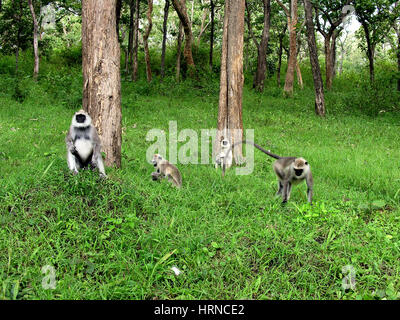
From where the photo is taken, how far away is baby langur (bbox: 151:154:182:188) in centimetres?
679

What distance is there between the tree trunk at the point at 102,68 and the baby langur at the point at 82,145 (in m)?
1.01

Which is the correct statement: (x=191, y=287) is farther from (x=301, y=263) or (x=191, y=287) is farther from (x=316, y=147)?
(x=316, y=147)

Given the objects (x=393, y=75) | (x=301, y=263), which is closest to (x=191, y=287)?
(x=301, y=263)

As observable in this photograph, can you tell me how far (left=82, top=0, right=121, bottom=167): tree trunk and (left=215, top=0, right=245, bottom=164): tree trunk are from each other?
289 cm

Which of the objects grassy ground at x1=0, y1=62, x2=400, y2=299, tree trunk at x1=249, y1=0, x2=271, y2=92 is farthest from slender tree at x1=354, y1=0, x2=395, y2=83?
grassy ground at x1=0, y1=62, x2=400, y2=299

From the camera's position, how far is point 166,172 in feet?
23.0

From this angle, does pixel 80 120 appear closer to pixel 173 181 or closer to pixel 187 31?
pixel 173 181

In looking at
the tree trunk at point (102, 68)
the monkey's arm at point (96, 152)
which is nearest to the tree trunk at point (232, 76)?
the tree trunk at point (102, 68)

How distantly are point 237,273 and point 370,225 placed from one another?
213cm

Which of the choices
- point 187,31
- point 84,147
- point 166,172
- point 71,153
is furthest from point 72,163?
point 187,31

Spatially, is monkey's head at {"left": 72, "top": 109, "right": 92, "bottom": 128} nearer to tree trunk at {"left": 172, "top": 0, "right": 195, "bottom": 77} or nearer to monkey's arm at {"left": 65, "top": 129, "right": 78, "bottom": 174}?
monkey's arm at {"left": 65, "top": 129, "right": 78, "bottom": 174}

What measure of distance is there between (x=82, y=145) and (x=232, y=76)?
14.1ft

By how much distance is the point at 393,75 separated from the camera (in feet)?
56.7

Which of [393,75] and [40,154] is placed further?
[393,75]
